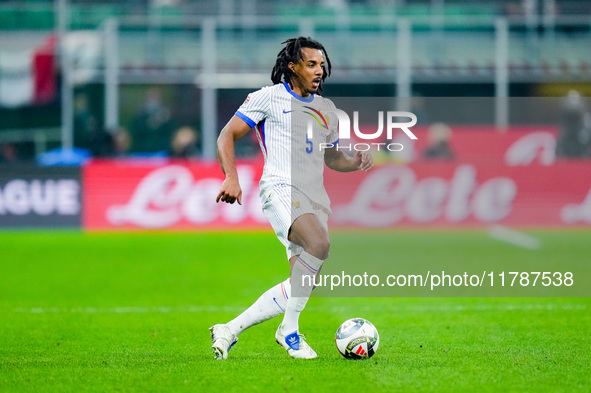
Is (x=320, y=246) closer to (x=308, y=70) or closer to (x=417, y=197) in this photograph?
(x=308, y=70)

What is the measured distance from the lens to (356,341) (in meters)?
5.86

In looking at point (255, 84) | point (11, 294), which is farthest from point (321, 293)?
point (255, 84)

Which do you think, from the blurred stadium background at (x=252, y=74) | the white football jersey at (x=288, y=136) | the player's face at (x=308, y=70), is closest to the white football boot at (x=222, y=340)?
the white football jersey at (x=288, y=136)

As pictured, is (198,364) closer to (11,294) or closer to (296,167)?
(296,167)

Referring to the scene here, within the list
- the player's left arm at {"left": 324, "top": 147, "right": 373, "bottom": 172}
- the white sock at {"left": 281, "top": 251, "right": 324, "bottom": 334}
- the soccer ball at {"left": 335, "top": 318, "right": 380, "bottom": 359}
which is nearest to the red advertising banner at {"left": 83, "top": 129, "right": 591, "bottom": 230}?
the player's left arm at {"left": 324, "top": 147, "right": 373, "bottom": 172}

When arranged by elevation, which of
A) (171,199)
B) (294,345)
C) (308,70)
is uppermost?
(308,70)

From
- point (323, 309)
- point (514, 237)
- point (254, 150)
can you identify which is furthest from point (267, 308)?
point (254, 150)

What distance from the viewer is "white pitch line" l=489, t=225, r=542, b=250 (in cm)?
1430

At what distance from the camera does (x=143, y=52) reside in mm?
18094

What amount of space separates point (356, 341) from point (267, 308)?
0.61 m

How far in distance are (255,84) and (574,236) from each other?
6724mm

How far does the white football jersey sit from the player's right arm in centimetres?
7

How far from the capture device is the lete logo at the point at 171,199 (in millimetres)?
16094

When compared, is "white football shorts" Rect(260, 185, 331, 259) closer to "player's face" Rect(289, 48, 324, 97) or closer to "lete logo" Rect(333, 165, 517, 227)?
"player's face" Rect(289, 48, 324, 97)
